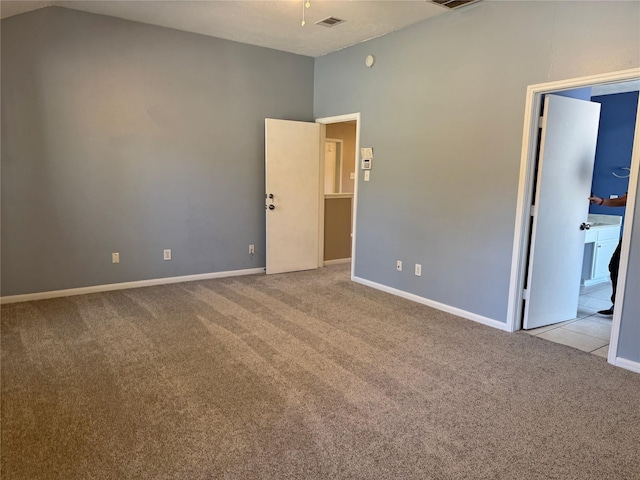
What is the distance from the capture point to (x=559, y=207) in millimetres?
3660

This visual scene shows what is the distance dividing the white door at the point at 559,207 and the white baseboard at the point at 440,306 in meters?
0.27

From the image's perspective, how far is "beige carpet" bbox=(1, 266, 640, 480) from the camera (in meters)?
1.95

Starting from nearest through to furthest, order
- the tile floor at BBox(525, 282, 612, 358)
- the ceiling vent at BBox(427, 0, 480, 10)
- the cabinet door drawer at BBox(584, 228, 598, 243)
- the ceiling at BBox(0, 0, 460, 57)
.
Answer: the tile floor at BBox(525, 282, 612, 358) → the ceiling vent at BBox(427, 0, 480, 10) → the ceiling at BBox(0, 0, 460, 57) → the cabinet door drawer at BBox(584, 228, 598, 243)

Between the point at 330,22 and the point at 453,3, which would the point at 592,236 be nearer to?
the point at 453,3

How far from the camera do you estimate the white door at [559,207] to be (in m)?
3.48

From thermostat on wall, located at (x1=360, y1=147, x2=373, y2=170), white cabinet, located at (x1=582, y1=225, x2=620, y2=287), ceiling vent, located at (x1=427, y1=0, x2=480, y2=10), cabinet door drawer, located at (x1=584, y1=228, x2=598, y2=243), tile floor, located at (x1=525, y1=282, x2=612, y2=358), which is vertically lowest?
tile floor, located at (x1=525, y1=282, x2=612, y2=358)

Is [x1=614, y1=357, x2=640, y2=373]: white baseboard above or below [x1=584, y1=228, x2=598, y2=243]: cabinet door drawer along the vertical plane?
below

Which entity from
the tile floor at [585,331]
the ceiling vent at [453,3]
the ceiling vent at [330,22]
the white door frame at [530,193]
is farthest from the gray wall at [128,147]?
the tile floor at [585,331]

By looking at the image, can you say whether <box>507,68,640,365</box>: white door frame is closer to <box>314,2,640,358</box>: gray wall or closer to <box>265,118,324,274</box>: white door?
<box>314,2,640,358</box>: gray wall

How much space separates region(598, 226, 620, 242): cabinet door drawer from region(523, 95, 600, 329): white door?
136 centimetres

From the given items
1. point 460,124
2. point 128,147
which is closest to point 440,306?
point 460,124

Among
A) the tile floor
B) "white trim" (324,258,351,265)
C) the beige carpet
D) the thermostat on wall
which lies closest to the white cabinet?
the tile floor

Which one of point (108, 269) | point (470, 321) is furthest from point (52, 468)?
point (470, 321)

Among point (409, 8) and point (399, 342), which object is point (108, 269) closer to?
point (399, 342)
